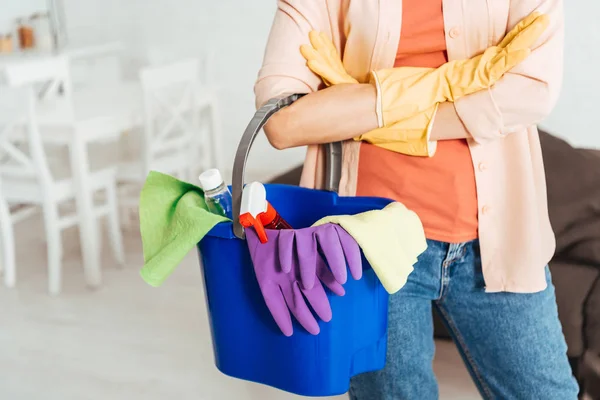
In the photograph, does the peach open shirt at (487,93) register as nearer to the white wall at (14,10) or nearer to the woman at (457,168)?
the woman at (457,168)

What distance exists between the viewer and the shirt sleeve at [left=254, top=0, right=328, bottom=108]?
1.00 meters

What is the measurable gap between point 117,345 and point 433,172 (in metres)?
1.84

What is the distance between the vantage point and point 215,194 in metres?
0.85

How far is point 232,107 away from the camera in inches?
157

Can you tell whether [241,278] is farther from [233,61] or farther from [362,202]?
[233,61]

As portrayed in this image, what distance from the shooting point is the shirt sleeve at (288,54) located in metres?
1.00

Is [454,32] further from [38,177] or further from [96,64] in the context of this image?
[96,64]

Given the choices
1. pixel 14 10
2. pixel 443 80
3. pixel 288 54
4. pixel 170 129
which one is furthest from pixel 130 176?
pixel 443 80

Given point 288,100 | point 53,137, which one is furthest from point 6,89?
point 288,100

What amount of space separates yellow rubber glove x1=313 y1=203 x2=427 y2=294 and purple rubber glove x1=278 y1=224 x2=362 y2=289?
11 mm

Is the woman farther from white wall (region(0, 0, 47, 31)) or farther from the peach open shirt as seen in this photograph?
white wall (region(0, 0, 47, 31))

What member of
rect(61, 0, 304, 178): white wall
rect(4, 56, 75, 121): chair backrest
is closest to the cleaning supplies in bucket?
rect(4, 56, 75, 121): chair backrest

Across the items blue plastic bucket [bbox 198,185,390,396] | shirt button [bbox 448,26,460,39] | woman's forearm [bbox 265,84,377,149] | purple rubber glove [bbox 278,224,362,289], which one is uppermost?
shirt button [bbox 448,26,460,39]

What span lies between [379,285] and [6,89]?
2434 mm
